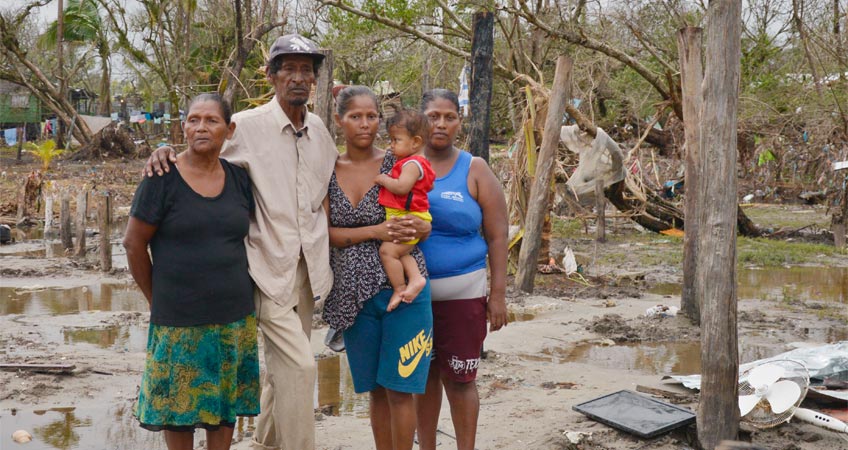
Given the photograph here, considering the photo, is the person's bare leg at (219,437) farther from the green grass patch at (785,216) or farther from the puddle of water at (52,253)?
the green grass patch at (785,216)

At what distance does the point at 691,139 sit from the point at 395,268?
487cm

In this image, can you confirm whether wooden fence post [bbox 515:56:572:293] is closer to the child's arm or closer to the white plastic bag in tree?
the white plastic bag in tree

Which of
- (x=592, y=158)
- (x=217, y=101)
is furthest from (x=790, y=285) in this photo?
(x=217, y=101)

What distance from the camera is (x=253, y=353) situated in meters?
3.55

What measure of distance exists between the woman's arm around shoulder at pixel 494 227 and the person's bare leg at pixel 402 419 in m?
0.53

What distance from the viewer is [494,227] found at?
12.5ft

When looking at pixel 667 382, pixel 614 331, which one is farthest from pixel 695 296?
pixel 667 382

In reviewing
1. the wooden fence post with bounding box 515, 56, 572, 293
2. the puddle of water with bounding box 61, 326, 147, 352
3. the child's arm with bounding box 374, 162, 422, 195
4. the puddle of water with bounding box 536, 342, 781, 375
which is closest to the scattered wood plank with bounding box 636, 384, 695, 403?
the puddle of water with bounding box 536, 342, 781, 375

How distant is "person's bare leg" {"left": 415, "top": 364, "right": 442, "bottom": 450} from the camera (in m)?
3.87

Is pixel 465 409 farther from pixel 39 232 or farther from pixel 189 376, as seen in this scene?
pixel 39 232

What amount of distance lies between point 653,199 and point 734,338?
33.3 feet

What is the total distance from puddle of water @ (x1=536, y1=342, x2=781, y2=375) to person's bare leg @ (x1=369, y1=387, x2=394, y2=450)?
330cm

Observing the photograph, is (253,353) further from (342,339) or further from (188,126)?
(188,126)

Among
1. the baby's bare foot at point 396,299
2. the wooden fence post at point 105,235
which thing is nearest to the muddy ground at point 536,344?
A: the wooden fence post at point 105,235
